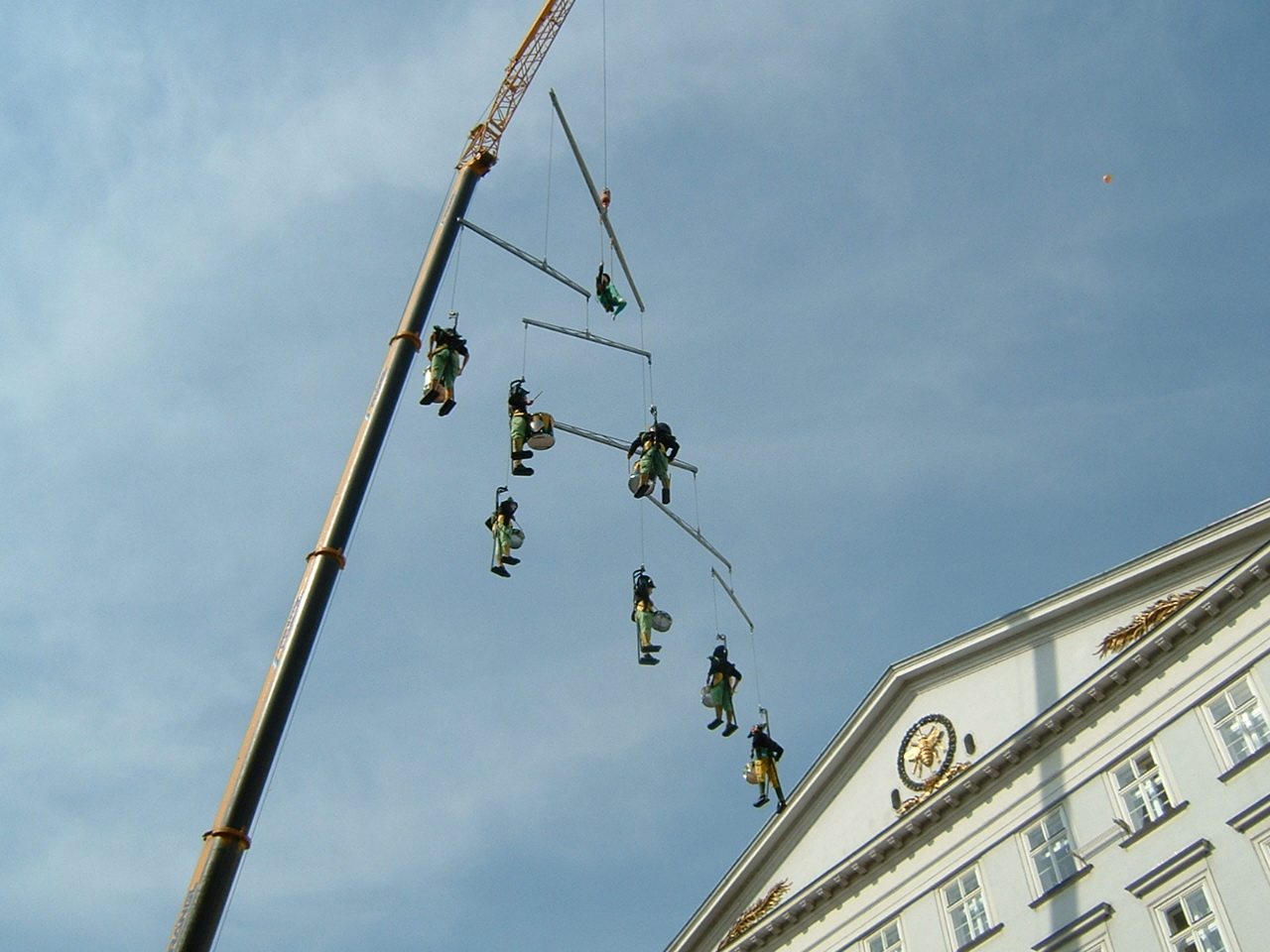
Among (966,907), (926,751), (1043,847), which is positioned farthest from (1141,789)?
(926,751)

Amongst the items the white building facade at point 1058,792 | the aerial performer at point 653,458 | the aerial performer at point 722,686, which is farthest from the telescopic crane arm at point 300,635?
the white building facade at point 1058,792

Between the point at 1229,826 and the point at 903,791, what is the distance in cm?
945

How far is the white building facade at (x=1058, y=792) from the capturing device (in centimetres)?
2916

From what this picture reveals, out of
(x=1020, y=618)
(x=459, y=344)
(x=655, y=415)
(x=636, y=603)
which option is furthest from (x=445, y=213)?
(x=1020, y=618)

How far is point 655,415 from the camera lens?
110ft

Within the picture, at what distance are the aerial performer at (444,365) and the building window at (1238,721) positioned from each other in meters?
17.0

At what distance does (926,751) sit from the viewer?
36.4m

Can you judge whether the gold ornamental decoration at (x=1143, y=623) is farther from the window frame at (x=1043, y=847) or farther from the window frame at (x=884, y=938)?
the window frame at (x=884, y=938)

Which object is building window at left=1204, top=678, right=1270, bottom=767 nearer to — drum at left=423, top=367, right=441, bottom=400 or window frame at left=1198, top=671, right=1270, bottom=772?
window frame at left=1198, top=671, right=1270, bottom=772

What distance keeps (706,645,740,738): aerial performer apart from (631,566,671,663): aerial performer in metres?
1.66

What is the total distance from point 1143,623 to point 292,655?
20.1m

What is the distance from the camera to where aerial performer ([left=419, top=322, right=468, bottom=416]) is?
2761cm

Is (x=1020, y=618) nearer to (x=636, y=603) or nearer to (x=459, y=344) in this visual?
(x=636, y=603)

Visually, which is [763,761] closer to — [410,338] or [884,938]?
[884,938]
